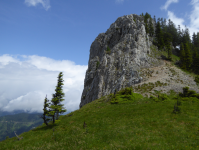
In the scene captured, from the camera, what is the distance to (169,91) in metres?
39.8

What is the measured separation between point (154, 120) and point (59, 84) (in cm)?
2289

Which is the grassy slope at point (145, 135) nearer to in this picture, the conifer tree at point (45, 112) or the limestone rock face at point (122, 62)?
the conifer tree at point (45, 112)

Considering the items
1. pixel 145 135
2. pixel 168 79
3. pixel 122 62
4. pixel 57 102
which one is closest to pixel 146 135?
pixel 145 135

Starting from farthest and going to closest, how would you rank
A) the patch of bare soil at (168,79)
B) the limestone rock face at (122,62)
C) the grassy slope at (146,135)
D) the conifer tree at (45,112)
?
the limestone rock face at (122,62) → the patch of bare soil at (168,79) → the conifer tree at (45,112) → the grassy slope at (146,135)

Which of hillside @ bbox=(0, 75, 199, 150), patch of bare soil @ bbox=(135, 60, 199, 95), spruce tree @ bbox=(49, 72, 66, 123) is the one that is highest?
patch of bare soil @ bbox=(135, 60, 199, 95)

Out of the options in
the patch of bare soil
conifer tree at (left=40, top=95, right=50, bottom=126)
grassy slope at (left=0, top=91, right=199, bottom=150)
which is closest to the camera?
grassy slope at (left=0, top=91, right=199, bottom=150)

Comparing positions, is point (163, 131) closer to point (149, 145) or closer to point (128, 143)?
point (149, 145)

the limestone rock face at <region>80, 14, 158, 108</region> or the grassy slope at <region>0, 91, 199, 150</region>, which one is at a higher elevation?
the limestone rock face at <region>80, 14, 158, 108</region>

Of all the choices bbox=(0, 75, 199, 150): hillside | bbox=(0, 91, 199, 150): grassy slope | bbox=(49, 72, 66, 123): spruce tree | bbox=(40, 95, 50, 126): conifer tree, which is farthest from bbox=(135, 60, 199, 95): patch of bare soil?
bbox=(40, 95, 50, 126): conifer tree

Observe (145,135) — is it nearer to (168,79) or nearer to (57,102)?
(57,102)

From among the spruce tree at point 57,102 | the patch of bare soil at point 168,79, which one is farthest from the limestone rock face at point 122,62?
the spruce tree at point 57,102

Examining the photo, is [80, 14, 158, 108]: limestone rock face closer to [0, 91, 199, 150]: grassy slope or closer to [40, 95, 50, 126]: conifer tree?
[0, 91, 199, 150]: grassy slope

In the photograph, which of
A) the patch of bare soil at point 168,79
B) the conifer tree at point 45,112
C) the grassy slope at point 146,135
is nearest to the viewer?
the grassy slope at point 146,135

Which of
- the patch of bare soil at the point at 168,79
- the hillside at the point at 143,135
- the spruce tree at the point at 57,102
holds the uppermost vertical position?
the patch of bare soil at the point at 168,79
